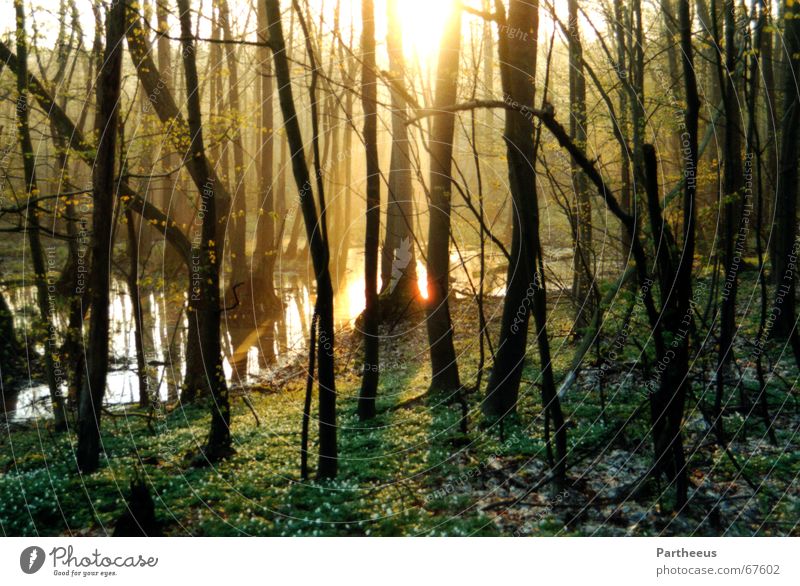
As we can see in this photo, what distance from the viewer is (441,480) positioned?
6.93 meters

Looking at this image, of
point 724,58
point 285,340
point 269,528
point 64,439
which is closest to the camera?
point 269,528

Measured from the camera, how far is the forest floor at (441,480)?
623 centimetres

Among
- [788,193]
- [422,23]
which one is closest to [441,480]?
[788,193]

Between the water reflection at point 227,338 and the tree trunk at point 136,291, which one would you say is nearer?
the tree trunk at point 136,291

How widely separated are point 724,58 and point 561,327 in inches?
248

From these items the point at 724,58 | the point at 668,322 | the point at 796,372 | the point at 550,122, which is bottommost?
the point at 796,372

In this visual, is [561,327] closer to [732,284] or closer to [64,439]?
[732,284]

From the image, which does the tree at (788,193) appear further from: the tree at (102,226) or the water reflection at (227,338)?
the tree at (102,226)

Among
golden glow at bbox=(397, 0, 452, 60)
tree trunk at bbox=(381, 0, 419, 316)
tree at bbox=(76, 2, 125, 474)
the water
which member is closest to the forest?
tree at bbox=(76, 2, 125, 474)

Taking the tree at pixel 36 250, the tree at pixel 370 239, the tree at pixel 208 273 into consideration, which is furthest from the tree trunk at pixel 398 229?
the tree at pixel 36 250

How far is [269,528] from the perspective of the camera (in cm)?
630

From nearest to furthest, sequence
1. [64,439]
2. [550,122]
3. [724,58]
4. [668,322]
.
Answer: [550,122] < [668,322] < [724,58] < [64,439]
